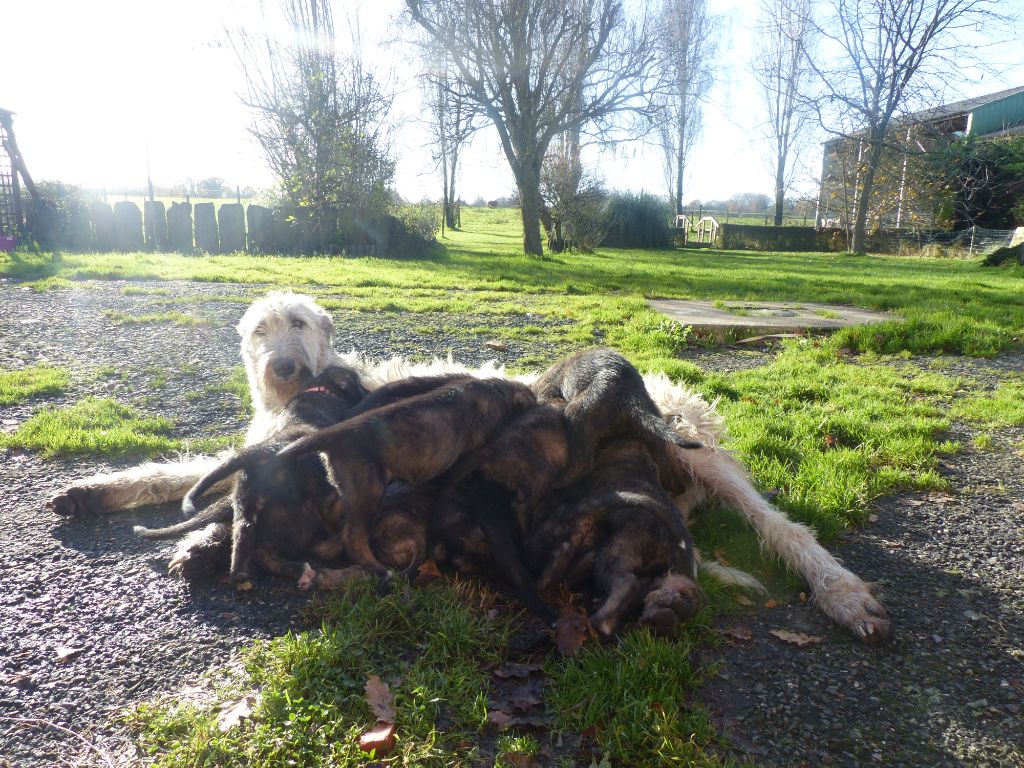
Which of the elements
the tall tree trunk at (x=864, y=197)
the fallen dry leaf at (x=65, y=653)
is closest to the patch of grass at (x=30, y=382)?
the fallen dry leaf at (x=65, y=653)

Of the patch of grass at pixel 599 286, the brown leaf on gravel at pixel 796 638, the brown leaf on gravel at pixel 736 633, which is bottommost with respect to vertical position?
the brown leaf on gravel at pixel 796 638

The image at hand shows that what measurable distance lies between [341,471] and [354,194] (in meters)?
18.3

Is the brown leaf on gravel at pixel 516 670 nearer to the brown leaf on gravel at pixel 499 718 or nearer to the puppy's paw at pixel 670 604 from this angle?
the brown leaf on gravel at pixel 499 718

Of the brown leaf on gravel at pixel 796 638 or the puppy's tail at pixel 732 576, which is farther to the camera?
the puppy's tail at pixel 732 576

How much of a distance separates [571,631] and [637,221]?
28.2 m

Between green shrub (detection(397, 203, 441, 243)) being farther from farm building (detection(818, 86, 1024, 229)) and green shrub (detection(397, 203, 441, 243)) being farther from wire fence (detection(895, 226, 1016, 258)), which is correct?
wire fence (detection(895, 226, 1016, 258))

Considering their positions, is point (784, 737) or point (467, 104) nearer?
point (784, 737)

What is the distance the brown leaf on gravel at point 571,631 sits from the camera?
2652 millimetres

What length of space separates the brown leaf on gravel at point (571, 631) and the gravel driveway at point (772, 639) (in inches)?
19.6

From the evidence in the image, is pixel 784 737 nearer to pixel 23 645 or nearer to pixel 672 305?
pixel 23 645

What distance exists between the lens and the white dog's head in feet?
14.7

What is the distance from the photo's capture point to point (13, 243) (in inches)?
656

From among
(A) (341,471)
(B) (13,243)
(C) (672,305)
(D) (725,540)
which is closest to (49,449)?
(A) (341,471)

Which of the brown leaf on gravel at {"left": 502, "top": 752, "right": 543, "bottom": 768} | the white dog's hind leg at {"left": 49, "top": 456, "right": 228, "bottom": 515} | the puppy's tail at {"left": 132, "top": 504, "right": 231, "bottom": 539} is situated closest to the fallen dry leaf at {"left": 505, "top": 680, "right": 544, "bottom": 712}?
the brown leaf on gravel at {"left": 502, "top": 752, "right": 543, "bottom": 768}
